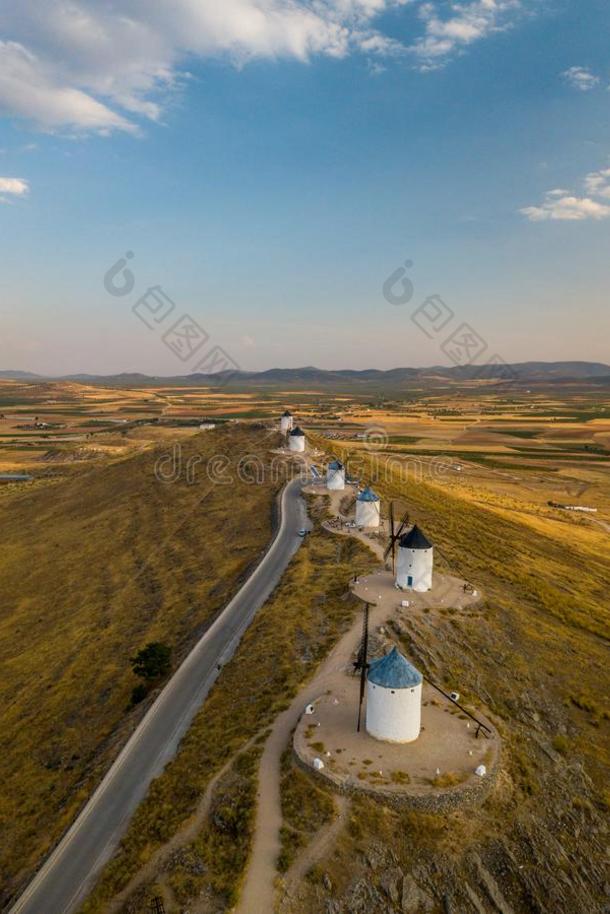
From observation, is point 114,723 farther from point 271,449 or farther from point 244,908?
point 271,449

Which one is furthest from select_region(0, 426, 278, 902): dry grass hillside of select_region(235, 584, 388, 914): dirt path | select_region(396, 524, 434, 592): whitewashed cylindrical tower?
select_region(396, 524, 434, 592): whitewashed cylindrical tower

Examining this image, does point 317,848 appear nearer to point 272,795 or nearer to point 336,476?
point 272,795

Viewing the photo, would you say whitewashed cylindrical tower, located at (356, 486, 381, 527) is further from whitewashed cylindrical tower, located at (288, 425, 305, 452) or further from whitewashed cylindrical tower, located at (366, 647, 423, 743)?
whitewashed cylindrical tower, located at (288, 425, 305, 452)

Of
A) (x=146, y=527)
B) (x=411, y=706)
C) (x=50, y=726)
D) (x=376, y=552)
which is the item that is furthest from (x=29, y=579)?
(x=411, y=706)

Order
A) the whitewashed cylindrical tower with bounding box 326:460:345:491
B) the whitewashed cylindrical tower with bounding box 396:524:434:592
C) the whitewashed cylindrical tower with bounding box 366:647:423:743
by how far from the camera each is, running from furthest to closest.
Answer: the whitewashed cylindrical tower with bounding box 326:460:345:491 < the whitewashed cylindrical tower with bounding box 396:524:434:592 < the whitewashed cylindrical tower with bounding box 366:647:423:743

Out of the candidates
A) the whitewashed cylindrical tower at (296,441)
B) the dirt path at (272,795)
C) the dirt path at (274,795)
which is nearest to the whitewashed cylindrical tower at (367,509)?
the dirt path at (274,795)
